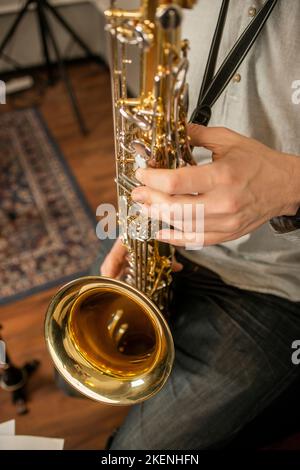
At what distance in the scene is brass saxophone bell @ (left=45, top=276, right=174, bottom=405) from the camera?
79cm

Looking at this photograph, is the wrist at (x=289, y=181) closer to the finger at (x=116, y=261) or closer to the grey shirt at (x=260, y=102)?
the grey shirt at (x=260, y=102)

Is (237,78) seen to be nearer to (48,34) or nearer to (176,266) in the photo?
(176,266)

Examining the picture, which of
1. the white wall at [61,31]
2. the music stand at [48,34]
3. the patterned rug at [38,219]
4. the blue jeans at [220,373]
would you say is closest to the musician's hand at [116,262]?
the blue jeans at [220,373]

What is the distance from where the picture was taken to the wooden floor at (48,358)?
121 centimetres

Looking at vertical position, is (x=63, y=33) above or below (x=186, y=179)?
below

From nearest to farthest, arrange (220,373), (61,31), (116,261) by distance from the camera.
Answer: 1. (220,373)
2. (116,261)
3. (61,31)

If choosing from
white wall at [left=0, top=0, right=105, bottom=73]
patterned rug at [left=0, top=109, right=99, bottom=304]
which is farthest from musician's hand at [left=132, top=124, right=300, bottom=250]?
white wall at [left=0, top=0, right=105, bottom=73]

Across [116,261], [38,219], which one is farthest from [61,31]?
[116,261]

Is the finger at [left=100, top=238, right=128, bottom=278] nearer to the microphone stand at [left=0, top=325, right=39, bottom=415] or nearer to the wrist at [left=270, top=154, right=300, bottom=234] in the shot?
the wrist at [left=270, top=154, right=300, bottom=234]

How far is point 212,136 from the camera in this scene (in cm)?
58

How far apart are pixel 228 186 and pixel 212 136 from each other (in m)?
0.09

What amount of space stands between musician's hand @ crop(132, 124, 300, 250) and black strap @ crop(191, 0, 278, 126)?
0.39 feet

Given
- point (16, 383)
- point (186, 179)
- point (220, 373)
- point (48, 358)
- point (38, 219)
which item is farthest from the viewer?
point (38, 219)
